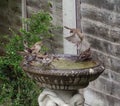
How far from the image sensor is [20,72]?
6590 millimetres

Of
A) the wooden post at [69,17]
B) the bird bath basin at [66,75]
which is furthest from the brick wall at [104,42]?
the bird bath basin at [66,75]

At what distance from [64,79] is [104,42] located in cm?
204

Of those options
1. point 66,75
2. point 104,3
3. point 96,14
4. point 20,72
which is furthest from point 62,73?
point 96,14

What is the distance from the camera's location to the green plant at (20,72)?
6.53 metres

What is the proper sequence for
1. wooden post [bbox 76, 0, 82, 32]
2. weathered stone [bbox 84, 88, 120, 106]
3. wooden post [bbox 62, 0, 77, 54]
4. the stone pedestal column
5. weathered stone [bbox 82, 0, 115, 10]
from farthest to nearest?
wooden post [bbox 62, 0, 77, 54] < wooden post [bbox 76, 0, 82, 32] < weathered stone [bbox 84, 88, 120, 106] < weathered stone [bbox 82, 0, 115, 10] < the stone pedestal column

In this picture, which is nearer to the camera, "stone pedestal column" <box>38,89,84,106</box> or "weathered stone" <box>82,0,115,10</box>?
"stone pedestal column" <box>38,89,84,106</box>

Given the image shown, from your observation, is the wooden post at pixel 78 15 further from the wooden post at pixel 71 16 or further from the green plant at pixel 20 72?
the green plant at pixel 20 72

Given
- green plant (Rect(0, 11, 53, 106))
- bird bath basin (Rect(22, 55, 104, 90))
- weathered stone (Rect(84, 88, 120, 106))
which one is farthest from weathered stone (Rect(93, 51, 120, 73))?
bird bath basin (Rect(22, 55, 104, 90))

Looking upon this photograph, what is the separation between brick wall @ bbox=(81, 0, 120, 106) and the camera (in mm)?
6402

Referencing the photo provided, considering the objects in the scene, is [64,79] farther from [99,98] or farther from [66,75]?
[99,98]

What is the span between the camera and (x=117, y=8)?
20.6 feet

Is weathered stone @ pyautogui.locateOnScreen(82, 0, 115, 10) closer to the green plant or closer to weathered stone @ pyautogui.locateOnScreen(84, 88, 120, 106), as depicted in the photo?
the green plant

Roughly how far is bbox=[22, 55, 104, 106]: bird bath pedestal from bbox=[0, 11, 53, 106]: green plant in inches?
58.5

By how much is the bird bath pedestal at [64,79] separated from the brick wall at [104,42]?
55.4 inches
